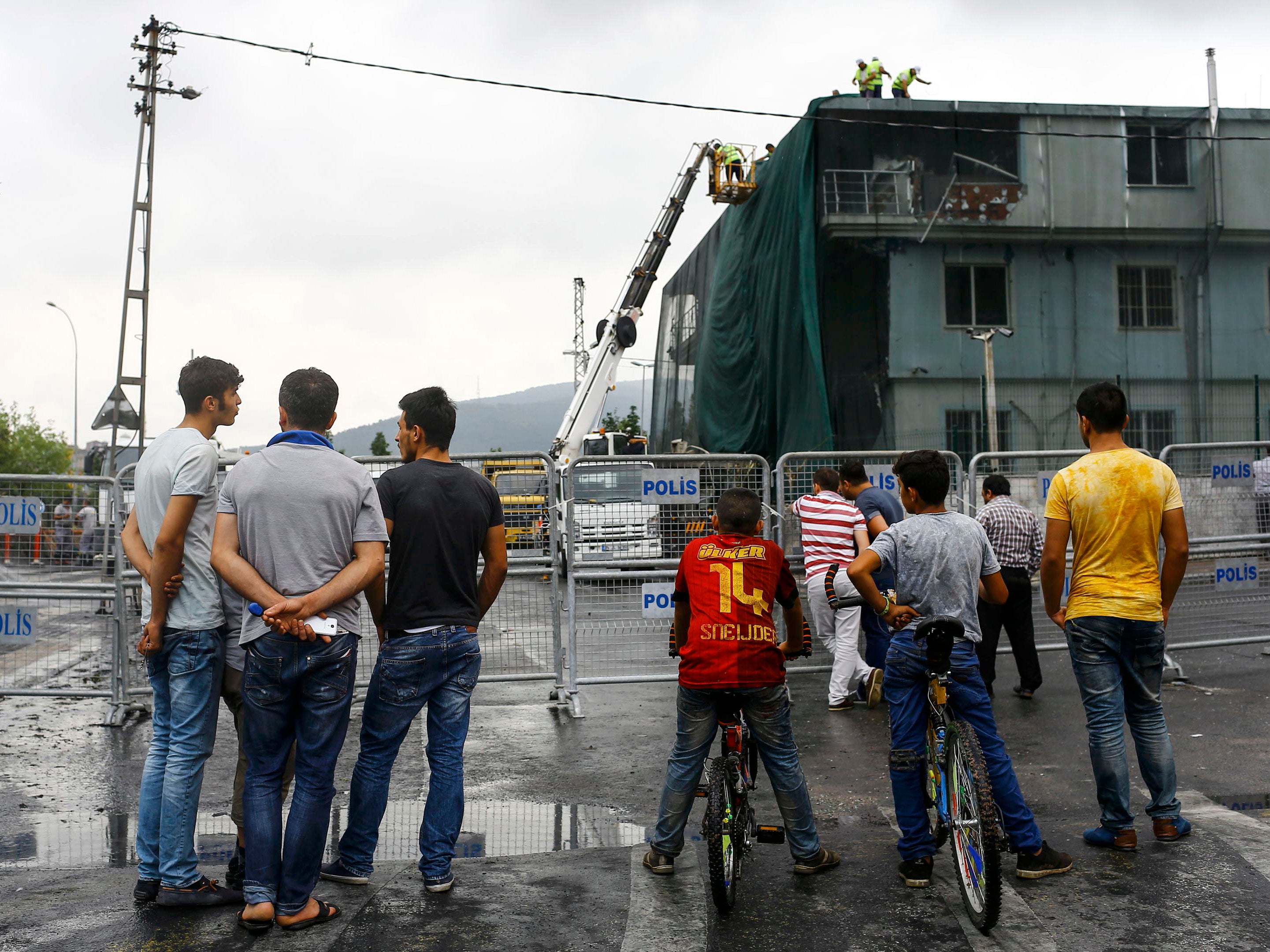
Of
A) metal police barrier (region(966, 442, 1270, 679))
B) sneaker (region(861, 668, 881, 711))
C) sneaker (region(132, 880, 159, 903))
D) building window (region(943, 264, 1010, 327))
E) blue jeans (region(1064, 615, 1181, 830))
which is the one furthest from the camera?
building window (region(943, 264, 1010, 327))

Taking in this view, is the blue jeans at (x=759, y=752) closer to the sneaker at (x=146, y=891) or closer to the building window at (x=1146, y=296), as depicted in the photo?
the sneaker at (x=146, y=891)

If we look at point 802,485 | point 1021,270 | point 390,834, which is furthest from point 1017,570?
point 1021,270

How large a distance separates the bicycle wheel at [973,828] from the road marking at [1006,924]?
0.14ft

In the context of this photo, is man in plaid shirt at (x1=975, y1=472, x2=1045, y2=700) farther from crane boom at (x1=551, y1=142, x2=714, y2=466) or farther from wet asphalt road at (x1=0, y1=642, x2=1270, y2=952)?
crane boom at (x1=551, y1=142, x2=714, y2=466)

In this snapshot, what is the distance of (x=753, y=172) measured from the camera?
1030 inches

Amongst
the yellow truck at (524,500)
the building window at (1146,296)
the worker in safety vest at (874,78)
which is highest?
the worker in safety vest at (874,78)

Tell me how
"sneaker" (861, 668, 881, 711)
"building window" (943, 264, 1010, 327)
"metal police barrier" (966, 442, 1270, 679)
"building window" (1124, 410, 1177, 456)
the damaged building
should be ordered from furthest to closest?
"building window" (943, 264, 1010, 327)
the damaged building
"building window" (1124, 410, 1177, 456)
"metal police barrier" (966, 442, 1270, 679)
"sneaker" (861, 668, 881, 711)

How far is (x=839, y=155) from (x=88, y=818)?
68.8ft

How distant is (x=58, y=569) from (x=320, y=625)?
5375 mm

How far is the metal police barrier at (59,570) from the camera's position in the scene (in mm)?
8625

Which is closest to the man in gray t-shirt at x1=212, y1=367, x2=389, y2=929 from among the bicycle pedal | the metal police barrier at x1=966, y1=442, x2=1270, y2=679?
the bicycle pedal

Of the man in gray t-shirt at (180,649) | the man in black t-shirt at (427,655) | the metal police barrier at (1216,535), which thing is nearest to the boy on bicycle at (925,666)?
the man in black t-shirt at (427,655)

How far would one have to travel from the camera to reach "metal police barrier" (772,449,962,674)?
9.46 m

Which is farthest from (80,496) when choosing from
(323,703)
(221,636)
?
(323,703)
